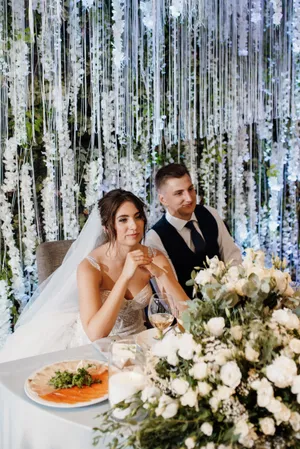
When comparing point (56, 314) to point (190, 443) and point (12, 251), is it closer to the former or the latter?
point (12, 251)

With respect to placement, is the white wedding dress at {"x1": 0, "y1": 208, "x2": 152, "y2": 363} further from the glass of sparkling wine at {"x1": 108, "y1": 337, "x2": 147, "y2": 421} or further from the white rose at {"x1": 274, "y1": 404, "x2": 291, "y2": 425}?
the white rose at {"x1": 274, "y1": 404, "x2": 291, "y2": 425}

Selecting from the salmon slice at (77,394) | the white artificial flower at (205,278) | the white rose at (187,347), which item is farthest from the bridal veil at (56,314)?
the white rose at (187,347)

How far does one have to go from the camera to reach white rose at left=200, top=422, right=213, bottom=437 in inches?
41.1

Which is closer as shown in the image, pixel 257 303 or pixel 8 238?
pixel 257 303

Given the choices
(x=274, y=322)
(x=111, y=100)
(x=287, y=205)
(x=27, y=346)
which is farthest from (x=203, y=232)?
(x=274, y=322)

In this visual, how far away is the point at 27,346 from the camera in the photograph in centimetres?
255

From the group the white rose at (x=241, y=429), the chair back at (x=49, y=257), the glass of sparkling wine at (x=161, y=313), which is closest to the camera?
the white rose at (x=241, y=429)

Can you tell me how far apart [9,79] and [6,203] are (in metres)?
0.87

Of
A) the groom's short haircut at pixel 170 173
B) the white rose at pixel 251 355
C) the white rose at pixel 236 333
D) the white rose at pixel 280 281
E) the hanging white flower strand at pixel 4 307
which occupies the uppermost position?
the groom's short haircut at pixel 170 173

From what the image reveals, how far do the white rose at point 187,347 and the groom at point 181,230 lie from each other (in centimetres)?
222

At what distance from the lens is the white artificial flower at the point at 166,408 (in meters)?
1.08

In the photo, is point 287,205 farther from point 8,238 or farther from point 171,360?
point 171,360

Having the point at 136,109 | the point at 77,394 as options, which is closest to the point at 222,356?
the point at 77,394

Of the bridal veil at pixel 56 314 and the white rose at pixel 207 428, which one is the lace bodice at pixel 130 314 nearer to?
the bridal veil at pixel 56 314
